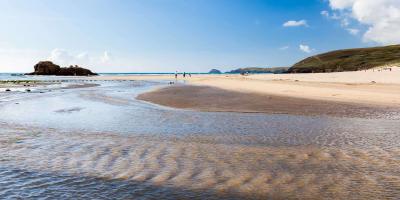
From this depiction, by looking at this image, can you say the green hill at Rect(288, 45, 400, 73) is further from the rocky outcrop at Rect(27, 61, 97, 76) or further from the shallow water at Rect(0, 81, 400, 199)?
the shallow water at Rect(0, 81, 400, 199)

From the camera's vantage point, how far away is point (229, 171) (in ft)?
23.3

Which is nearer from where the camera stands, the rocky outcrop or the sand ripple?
the sand ripple

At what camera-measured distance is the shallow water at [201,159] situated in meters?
5.94

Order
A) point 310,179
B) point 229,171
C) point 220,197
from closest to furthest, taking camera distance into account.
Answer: point 220,197 < point 310,179 < point 229,171

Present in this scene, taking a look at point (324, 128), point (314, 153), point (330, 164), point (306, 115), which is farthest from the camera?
point (306, 115)

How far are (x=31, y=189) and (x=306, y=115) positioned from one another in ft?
42.0

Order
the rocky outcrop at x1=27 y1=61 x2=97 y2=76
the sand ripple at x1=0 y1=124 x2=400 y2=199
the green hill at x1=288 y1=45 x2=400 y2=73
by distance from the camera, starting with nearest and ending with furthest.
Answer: the sand ripple at x1=0 y1=124 x2=400 y2=199
the green hill at x1=288 y1=45 x2=400 y2=73
the rocky outcrop at x1=27 y1=61 x2=97 y2=76

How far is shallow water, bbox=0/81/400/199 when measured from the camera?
5.94m

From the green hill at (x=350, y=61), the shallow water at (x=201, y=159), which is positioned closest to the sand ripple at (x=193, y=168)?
the shallow water at (x=201, y=159)

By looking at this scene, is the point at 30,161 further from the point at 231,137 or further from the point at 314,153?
the point at 314,153

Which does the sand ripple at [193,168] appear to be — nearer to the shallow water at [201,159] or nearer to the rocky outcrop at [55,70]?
the shallow water at [201,159]

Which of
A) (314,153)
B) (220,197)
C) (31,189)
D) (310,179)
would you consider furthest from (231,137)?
(31,189)

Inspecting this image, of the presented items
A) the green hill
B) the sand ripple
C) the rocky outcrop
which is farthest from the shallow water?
the rocky outcrop

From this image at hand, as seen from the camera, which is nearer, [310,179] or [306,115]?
[310,179]
